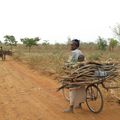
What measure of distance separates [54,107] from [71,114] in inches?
36.6

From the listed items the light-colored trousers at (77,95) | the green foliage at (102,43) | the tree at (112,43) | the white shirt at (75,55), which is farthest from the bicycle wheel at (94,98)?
the tree at (112,43)

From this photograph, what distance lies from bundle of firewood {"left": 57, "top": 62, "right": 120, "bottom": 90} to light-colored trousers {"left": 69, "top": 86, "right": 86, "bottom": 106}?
0.97ft

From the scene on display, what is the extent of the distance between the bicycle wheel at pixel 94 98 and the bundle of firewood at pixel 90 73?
345mm

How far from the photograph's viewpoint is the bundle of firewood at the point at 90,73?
8.73 metres

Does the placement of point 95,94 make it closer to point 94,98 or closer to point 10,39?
point 94,98

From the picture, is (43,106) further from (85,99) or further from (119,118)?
(119,118)

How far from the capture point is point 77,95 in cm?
911

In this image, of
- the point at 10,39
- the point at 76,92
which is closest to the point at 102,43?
the point at 10,39

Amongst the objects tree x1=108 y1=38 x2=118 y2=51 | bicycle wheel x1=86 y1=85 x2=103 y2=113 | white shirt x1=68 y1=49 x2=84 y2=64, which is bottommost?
bicycle wheel x1=86 y1=85 x2=103 y2=113

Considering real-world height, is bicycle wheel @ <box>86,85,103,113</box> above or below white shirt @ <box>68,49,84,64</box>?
below

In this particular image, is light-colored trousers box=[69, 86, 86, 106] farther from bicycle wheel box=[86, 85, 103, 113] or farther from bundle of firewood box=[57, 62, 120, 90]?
bundle of firewood box=[57, 62, 120, 90]

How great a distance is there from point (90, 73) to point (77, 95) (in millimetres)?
703

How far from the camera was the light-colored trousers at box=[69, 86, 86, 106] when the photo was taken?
29.8 feet

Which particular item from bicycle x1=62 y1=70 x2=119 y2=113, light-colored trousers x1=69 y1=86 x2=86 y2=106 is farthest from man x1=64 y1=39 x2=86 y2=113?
bicycle x1=62 y1=70 x2=119 y2=113
